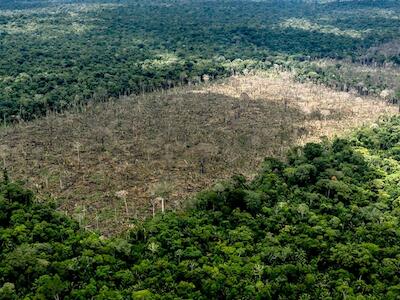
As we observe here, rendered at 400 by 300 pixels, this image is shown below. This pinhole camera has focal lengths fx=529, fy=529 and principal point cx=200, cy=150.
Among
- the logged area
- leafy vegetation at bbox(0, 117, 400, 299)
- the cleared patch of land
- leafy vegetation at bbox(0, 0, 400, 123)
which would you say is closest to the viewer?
leafy vegetation at bbox(0, 117, 400, 299)

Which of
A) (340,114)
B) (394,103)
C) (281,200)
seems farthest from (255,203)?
(394,103)

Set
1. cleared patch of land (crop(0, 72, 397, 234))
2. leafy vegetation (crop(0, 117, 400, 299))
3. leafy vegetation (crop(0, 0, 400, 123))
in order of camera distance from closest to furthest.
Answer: leafy vegetation (crop(0, 117, 400, 299)) < cleared patch of land (crop(0, 72, 397, 234)) < leafy vegetation (crop(0, 0, 400, 123))

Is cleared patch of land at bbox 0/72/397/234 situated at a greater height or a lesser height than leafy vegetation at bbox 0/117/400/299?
lesser

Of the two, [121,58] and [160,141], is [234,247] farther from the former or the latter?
[121,58]

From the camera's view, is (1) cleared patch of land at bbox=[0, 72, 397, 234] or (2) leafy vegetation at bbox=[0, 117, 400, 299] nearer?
(2) leafy vegetation at bbox=[0, 117, 400, 299]

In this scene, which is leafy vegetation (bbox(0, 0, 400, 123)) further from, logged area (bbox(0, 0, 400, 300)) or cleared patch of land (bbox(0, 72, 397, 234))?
cleared patch of land (bbox(0, 72, 397, 234))

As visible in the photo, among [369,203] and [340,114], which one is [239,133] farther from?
[369,203]

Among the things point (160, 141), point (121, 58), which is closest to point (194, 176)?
point (160, 141)

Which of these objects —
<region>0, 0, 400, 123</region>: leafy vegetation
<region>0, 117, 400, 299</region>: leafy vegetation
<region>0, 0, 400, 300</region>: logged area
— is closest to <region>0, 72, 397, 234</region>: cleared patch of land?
<region>0, 0, 400, 300</region>: logged area

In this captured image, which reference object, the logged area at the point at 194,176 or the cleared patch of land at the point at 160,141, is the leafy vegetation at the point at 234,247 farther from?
the cleared patch of land at the point at 160,141
